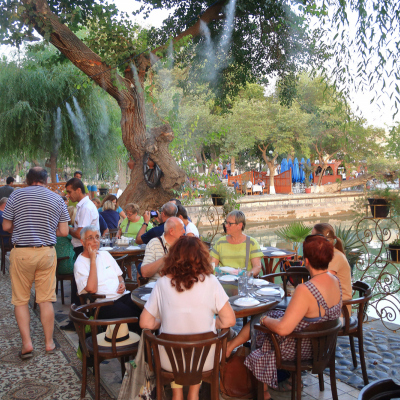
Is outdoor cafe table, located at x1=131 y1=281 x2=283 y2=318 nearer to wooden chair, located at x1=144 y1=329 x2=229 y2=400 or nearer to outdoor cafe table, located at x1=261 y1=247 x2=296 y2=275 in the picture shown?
wooden chair, located at x1=144 y1=329 x2=229 y2=400

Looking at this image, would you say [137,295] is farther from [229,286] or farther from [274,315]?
[274,315]

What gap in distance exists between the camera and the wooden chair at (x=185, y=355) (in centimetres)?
233

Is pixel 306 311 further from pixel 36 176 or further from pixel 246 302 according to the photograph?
pixel 36 176

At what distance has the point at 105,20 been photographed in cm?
767

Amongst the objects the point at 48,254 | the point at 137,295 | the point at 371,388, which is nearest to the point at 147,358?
the point at 137,295

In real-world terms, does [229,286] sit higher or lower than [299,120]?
lower

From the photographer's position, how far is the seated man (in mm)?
3471

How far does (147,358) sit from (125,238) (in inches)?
139

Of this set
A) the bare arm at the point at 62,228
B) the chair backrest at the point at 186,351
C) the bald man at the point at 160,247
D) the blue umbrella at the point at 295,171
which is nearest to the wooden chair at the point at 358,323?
the chair backrest at the point at 186,351

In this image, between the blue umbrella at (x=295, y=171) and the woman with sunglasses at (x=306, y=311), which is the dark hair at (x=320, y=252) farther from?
the blue umbrella at (x=295, y=171)

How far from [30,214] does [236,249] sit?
205cm

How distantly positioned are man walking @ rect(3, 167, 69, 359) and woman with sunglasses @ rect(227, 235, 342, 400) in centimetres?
215

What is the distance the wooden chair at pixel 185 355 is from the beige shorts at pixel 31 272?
187cm

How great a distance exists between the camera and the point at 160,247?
3.93m
